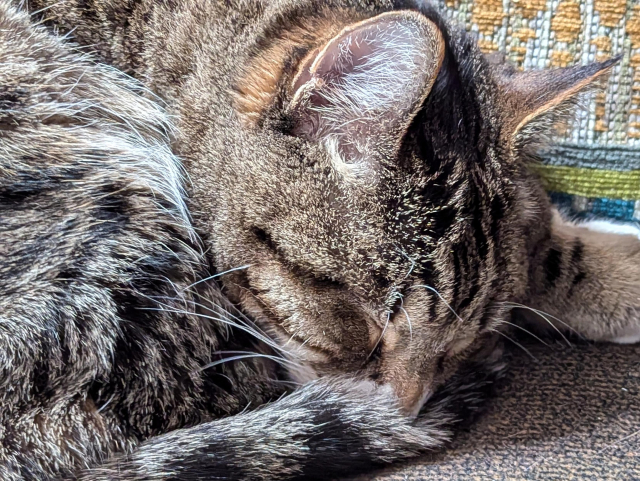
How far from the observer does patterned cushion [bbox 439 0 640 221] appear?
1.22m

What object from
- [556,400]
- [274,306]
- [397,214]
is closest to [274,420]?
[274,306]

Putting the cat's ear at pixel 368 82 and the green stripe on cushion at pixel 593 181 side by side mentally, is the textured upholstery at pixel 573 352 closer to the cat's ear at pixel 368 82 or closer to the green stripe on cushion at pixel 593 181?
the green stripe on cushion at pixel 593 181

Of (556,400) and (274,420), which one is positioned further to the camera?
(556,400)

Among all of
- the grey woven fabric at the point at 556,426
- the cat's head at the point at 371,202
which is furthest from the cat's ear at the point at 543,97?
the grey woven fabric at the point at 556,426

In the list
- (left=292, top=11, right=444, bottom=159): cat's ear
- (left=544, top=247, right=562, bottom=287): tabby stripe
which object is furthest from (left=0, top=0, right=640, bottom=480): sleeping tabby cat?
(left=544, top=247, right=562, bottom=287): tabby stripe

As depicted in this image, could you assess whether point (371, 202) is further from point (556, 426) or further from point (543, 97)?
point (556, 426)

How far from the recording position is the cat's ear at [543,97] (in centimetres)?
96

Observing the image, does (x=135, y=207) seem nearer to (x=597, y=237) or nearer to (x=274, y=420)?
(x=274, y=420)

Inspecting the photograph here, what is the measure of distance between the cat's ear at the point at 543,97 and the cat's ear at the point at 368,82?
0.88 ft

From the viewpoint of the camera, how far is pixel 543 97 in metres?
0.99

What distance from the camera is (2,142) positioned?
894 mm

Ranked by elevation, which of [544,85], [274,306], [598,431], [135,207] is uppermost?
[544,85]

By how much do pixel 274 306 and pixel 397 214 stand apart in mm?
241

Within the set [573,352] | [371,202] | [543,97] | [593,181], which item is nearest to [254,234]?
[371,202]
